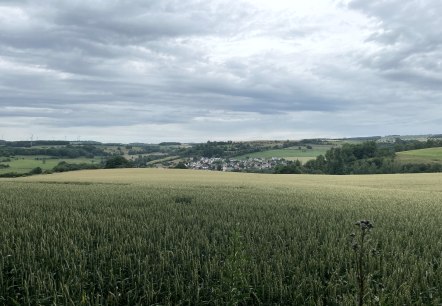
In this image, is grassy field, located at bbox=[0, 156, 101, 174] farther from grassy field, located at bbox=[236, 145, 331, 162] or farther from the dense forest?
grassy field, located at bbox=[236, 145, 331, 162]

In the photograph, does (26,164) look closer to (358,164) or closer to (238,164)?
(238,164)

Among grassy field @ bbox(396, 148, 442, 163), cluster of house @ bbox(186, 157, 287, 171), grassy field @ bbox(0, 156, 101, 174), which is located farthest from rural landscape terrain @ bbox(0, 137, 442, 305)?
cluster of house @ bbox(186, 157, 287, 171)

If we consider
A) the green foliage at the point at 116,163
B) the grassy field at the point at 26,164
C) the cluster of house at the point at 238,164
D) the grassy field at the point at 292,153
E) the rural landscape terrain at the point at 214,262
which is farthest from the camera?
the grassy field at the point at 292,153

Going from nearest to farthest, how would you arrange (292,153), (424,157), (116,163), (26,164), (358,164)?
(26,164), (424,157), (116,163), (358,164), (292,153)

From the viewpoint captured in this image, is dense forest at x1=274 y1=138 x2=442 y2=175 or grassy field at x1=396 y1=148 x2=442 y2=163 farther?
grassy field at x1=396 y1=148 x2=442 y2=163

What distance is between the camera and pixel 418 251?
9164 millimetres

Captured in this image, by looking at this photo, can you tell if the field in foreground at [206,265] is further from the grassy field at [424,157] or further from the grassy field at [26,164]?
the grassy field at [424,157]

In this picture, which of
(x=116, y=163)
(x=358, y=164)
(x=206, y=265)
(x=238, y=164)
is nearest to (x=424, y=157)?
(x=358, y=164)

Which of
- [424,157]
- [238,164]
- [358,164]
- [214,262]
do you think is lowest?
[238,164]

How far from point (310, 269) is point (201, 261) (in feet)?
6.83

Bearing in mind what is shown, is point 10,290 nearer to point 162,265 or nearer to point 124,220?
point 162,265


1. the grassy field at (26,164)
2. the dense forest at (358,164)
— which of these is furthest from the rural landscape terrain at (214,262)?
the dense forest at (358,164)

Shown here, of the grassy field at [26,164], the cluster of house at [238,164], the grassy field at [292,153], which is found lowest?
the cluster of house at [238,164]

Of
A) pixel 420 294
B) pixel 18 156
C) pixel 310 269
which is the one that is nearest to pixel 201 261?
pixel 310 269
